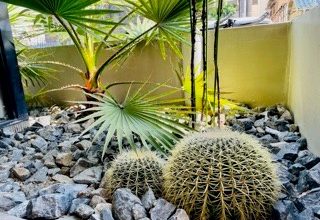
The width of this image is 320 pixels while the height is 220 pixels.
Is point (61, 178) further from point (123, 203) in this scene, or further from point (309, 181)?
point (309, 181)

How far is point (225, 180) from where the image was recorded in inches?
47.7

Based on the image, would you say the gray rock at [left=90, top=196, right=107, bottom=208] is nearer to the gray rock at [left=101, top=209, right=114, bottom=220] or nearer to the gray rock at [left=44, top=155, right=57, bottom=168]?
the gray rock at [left=101, top=209, right=114, bottom=220]

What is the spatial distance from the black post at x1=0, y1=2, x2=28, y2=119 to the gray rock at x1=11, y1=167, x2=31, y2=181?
3.24 ft

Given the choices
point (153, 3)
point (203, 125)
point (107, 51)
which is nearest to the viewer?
point (203, 125)

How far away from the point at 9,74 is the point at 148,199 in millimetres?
1828

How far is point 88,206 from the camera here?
1418 mm

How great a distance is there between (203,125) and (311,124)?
2.11 ft

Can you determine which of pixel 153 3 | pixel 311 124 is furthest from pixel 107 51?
pixel 311 124

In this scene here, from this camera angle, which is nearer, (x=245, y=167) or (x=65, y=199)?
(x=245, y=167)

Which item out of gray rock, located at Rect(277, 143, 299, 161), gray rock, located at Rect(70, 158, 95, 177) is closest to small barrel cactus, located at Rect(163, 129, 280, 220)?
gray rock, located at Rect(277, 143, 299, 161)

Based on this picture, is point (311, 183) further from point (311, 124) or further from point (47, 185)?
point (47, 185)

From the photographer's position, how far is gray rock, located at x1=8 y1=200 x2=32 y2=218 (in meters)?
1.38

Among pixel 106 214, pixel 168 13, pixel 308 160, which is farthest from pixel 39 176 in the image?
pixel 308 160

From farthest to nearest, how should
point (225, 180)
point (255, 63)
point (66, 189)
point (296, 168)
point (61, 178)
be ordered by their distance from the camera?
point (255, 63) → point (61, 178) → point (296, 168) → point (66, 189) → point (225, 180)
